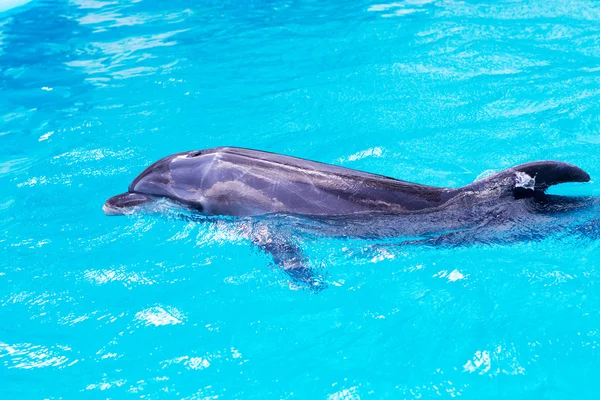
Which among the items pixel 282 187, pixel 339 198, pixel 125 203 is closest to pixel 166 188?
pixel 125 203

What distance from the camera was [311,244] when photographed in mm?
5785

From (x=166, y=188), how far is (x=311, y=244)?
64.7 inches

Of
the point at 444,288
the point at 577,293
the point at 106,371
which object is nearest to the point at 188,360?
the point at 106,371

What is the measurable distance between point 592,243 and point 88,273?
4.70m

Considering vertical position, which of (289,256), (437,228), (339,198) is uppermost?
(339,198)

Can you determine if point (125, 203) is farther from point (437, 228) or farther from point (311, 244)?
point (437, 228)

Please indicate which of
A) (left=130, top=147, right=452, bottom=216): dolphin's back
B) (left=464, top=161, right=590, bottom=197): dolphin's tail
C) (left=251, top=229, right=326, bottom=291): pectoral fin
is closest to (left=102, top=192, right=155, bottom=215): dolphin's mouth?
(left=130, top=147, right=452, bottom=216): dolphin's back

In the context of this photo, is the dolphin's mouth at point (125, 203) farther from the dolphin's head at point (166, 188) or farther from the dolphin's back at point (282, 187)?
the dolphin's back at point (282, 187)

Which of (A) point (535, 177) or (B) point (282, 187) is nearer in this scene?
(A) point (535, 177)

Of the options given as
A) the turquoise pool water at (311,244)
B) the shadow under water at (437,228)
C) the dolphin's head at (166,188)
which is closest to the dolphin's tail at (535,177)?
the shadow under water at (437,228)

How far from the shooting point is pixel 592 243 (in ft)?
17.8

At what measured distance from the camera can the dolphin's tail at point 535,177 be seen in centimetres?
522

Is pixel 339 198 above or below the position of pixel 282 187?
below

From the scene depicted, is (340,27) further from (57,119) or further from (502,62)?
(57,119)
